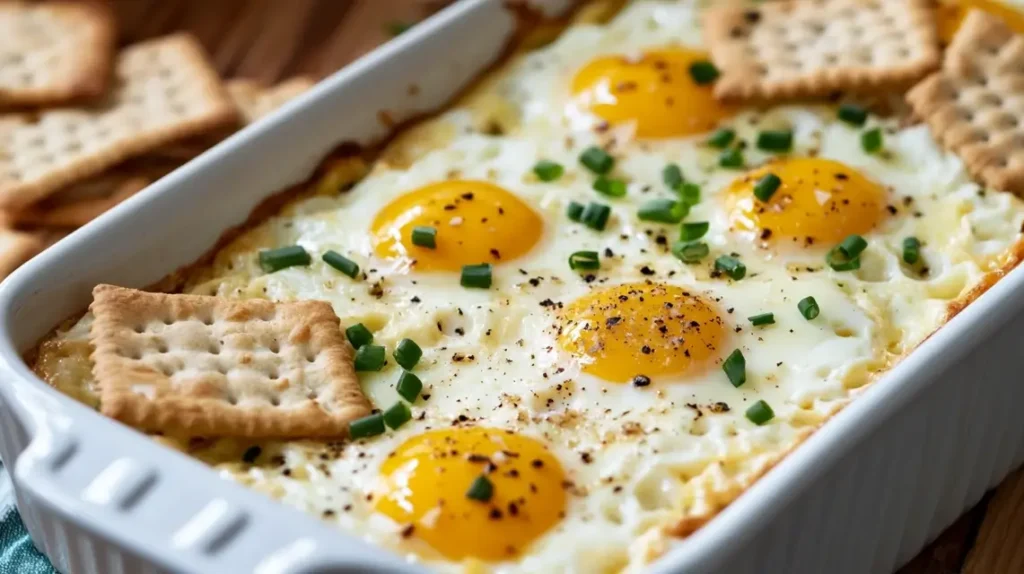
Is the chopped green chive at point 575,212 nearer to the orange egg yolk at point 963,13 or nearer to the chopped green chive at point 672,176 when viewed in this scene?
the chopped green chive at point 672,176

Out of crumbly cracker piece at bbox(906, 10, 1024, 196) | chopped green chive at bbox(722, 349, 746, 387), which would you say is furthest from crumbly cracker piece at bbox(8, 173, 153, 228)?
crumbly cracker piece at bbox(906, 10, 1024, 196)

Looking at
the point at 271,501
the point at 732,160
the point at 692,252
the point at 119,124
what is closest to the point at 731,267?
the point at 692,252

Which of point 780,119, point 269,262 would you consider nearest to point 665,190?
point 780,119

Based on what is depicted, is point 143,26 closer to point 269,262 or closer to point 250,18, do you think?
point 250,18

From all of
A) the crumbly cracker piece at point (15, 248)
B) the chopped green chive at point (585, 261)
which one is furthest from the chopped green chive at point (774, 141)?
the crumbly cracker piece at point (15, 248)

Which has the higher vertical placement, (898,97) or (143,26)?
(898,97)

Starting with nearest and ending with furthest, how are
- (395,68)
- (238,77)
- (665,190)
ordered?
(665,190) → (395,68) → (238,77)

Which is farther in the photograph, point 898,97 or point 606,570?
point 898,97

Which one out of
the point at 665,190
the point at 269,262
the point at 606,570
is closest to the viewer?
the point at 606,570
